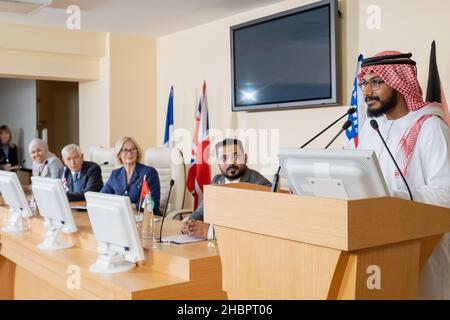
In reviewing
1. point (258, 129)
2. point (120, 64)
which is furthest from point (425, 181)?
point (120, 64)

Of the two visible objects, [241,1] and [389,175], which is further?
[241,1]

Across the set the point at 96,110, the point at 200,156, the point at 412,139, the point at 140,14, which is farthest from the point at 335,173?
the point at 96,110

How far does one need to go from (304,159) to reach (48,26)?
5574 mm

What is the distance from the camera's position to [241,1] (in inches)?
201

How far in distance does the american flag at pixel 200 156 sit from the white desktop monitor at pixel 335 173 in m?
4.22

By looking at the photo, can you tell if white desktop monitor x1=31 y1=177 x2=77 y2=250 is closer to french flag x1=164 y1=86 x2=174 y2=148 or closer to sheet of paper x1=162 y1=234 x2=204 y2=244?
sheet of paper x1=162 y1=234 x2=204 y2=244

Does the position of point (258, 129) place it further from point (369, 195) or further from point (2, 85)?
point (2, 85)

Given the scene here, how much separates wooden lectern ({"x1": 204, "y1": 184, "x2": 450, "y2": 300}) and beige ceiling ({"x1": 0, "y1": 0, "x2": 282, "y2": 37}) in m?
3.87

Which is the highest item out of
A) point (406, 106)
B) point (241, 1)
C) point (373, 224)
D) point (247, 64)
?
point (241, 1)

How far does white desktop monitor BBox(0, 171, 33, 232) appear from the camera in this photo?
399 cm

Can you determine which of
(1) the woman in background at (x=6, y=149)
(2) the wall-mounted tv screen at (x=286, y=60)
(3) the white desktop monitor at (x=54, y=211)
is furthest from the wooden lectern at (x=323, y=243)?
(1) the woman in background at (x=6, y=149)

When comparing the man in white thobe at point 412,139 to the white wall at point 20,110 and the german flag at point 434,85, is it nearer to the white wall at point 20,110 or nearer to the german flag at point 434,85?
the german flag at point 434,85

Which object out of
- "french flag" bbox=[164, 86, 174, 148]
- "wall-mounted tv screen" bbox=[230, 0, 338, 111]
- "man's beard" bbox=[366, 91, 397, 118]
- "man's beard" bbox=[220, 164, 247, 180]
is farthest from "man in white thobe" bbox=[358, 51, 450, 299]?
"french flag" bbox=[164, 86, 174, 148]

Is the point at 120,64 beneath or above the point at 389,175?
above
